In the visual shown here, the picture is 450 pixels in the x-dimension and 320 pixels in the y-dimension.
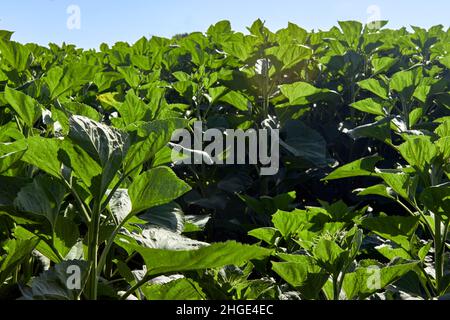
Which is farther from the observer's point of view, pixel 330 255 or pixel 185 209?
pixel 185 209

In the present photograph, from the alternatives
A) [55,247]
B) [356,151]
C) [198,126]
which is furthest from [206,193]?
[55,247]

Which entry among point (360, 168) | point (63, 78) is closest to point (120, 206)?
point (360, 168)

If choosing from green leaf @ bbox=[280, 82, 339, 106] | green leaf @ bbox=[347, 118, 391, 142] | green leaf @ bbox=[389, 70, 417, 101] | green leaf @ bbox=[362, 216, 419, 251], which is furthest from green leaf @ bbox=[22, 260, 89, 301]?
green leaf @ bbox=[389, 70, 417, 101]

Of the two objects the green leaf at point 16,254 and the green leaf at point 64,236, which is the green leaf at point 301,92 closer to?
the green leaf at point 64,236

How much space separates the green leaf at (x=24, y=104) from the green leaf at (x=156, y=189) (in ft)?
1.99

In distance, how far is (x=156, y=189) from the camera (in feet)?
4.30

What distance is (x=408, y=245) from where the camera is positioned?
1693 millimetres

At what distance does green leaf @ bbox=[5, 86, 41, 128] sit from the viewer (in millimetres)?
1733

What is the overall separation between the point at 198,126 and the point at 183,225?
1015 millimetres

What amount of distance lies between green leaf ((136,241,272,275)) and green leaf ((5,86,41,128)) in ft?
2.57

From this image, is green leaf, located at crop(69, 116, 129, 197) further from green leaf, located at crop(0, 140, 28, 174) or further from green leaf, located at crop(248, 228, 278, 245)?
green leaf, located at crop(248, 228, 278, 245)

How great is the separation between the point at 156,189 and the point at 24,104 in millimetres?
681

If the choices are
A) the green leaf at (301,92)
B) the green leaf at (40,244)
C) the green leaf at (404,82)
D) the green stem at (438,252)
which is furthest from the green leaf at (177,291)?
the green leaf at (404,82)

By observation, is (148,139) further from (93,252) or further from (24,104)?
(24,104)
